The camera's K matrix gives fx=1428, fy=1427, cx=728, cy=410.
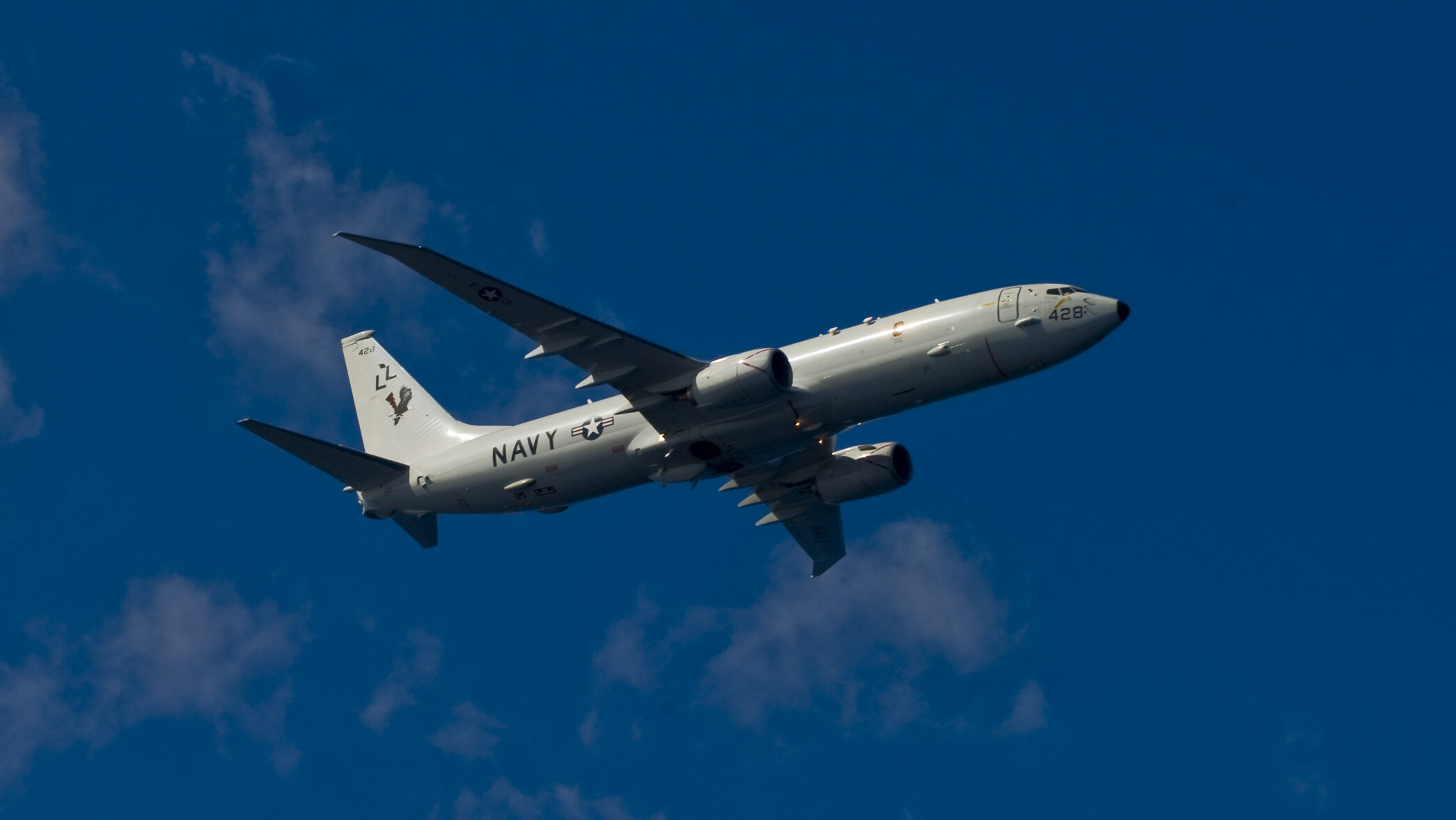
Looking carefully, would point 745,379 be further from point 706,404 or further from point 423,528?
point 423,528

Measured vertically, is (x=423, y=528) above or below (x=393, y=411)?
below

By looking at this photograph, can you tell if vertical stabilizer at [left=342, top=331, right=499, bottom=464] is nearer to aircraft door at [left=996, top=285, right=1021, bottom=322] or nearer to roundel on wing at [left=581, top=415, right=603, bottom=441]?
roundel on wing at [left=581, top=415, right=603, bottom=441]

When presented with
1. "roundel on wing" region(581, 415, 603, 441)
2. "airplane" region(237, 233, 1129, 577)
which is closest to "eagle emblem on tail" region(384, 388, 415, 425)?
"airplane" region(237, 233, 1129, 577)

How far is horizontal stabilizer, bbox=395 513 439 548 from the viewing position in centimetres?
5588

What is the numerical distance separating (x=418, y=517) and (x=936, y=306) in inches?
883

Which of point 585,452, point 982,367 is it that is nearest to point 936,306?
point 982,367

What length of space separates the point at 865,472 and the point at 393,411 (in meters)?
20.0

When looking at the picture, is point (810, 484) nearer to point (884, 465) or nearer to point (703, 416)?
point (884, 465)

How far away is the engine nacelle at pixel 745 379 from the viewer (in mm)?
45062

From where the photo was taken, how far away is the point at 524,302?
148 ft

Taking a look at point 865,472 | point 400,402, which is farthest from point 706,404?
point 400,402

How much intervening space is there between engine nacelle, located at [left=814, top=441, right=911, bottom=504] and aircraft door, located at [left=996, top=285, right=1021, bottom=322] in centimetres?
971

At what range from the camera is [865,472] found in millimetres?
54031

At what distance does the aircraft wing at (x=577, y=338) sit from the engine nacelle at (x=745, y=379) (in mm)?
1143
